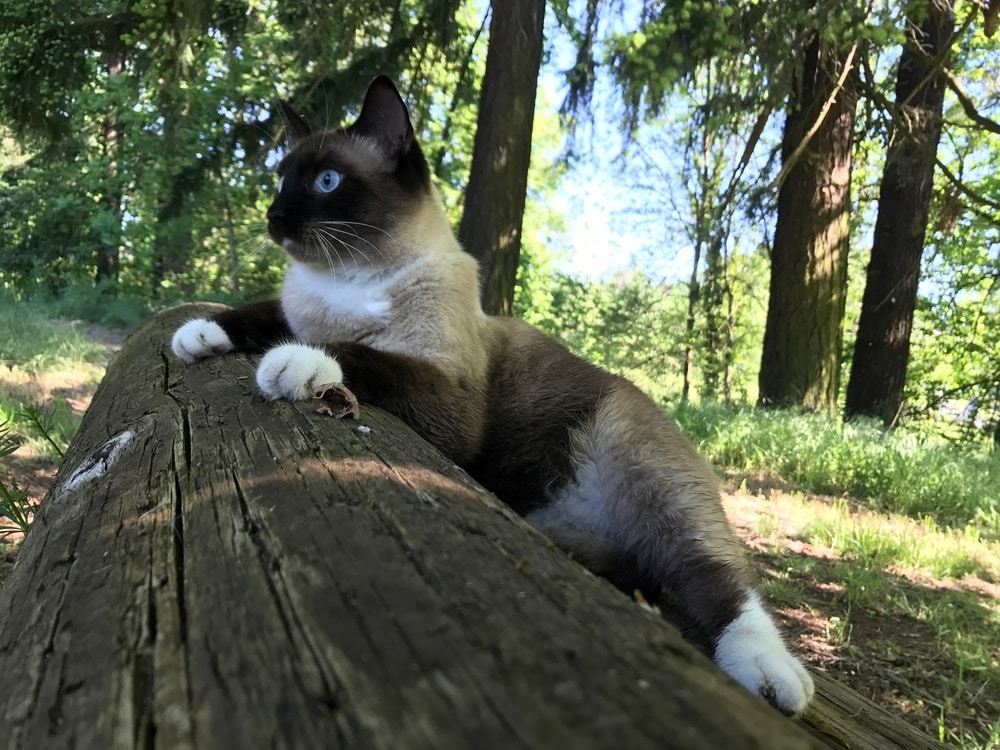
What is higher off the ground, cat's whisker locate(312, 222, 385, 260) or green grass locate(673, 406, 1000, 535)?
cat's whisker locate(312, 222, 385, 260)

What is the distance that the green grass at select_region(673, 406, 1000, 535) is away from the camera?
5723 mm

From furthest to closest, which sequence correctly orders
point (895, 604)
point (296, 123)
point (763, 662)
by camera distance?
point (895, 604) → point (296, 123) → point (763, 662)

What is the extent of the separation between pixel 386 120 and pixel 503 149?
4.02m

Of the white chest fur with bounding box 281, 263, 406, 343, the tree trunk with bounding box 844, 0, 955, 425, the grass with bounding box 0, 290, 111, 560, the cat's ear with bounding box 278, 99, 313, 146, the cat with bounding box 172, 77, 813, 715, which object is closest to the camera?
the cat with bounding box 172, 77, 813, 715

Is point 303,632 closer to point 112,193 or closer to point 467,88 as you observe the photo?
point 467,88

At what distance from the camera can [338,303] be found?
9.24 ft

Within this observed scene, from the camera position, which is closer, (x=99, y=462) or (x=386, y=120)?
(x=99, y=462)

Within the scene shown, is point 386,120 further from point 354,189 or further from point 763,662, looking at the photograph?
point 763,662

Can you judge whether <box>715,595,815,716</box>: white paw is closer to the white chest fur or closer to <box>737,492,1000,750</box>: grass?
<box>737,492,1000,750</box>: grass

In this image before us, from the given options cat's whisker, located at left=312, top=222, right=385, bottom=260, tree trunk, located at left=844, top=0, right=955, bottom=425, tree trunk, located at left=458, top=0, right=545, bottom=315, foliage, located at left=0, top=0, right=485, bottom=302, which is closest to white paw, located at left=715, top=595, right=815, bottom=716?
cat's whisker, located at left=312, top=222, right=385, bottom=260

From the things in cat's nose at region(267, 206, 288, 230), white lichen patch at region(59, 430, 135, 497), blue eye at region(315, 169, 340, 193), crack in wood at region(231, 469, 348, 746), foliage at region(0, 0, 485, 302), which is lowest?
white lichen patch at region(59, 430, 135, 497)

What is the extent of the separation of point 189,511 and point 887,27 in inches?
283

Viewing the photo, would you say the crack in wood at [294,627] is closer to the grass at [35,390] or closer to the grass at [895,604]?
the grass at [35,390]

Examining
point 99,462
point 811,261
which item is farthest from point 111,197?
point 99,462
